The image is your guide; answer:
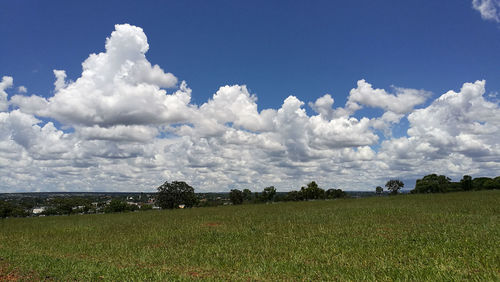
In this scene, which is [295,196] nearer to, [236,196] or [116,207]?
[236,196]

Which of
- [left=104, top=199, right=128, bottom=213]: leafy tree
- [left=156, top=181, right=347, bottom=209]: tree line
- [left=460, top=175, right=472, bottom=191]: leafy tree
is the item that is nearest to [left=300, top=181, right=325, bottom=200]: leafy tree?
[left=156, top=181, right=347, bottom=209]: tree line

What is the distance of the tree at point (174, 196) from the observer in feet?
303

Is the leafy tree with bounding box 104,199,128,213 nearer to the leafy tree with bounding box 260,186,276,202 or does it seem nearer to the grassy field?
the leafy tree with bounding box 260,186,276,202

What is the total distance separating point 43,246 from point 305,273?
22.1 meters

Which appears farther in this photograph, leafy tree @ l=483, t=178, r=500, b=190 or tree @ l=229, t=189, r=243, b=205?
tree @ l=229, t=189, r=243, b=205

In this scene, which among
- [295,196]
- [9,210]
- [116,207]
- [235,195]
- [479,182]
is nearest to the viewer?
[9,210]

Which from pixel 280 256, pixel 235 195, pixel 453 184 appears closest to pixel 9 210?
pixel 235 195

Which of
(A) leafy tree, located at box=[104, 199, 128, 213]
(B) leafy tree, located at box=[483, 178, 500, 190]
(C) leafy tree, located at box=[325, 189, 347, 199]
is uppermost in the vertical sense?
(B) leafy tree, located at box=[483, 178, 500, 190]

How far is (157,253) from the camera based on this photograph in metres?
20.9

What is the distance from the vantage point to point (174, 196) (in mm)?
93250

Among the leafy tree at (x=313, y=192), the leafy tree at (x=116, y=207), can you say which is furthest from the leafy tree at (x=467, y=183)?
the leafy tree at (x=116, y=207)

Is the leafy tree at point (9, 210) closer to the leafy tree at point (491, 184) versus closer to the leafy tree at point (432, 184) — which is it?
the leafy tree at point (432, 184)

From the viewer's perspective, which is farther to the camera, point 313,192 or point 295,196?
point 295,196

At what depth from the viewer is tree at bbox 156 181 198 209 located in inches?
3639
